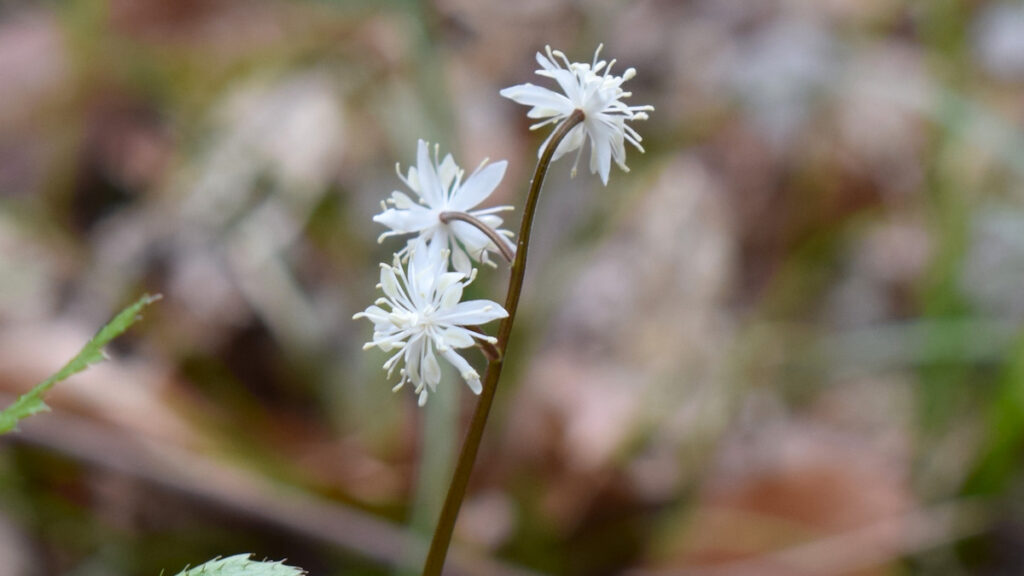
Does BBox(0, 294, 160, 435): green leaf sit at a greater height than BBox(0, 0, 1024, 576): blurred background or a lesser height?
lesser

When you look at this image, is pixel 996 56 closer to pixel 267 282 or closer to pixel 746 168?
pixel 746 168

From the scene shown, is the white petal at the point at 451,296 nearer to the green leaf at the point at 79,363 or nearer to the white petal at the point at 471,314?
the white petal at the point at 471,314

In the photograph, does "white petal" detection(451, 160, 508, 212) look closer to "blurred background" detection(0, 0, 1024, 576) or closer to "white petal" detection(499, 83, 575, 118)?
"white petal" detection(499, 83, 575, 118)

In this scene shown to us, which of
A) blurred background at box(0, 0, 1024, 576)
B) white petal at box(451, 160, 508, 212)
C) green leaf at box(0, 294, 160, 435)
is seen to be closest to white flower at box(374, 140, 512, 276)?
white petal at box(451, 160, 508, 212)

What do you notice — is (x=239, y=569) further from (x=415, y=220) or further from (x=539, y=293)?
(x=539, y=293)

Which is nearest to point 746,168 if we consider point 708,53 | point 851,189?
point 851,189
